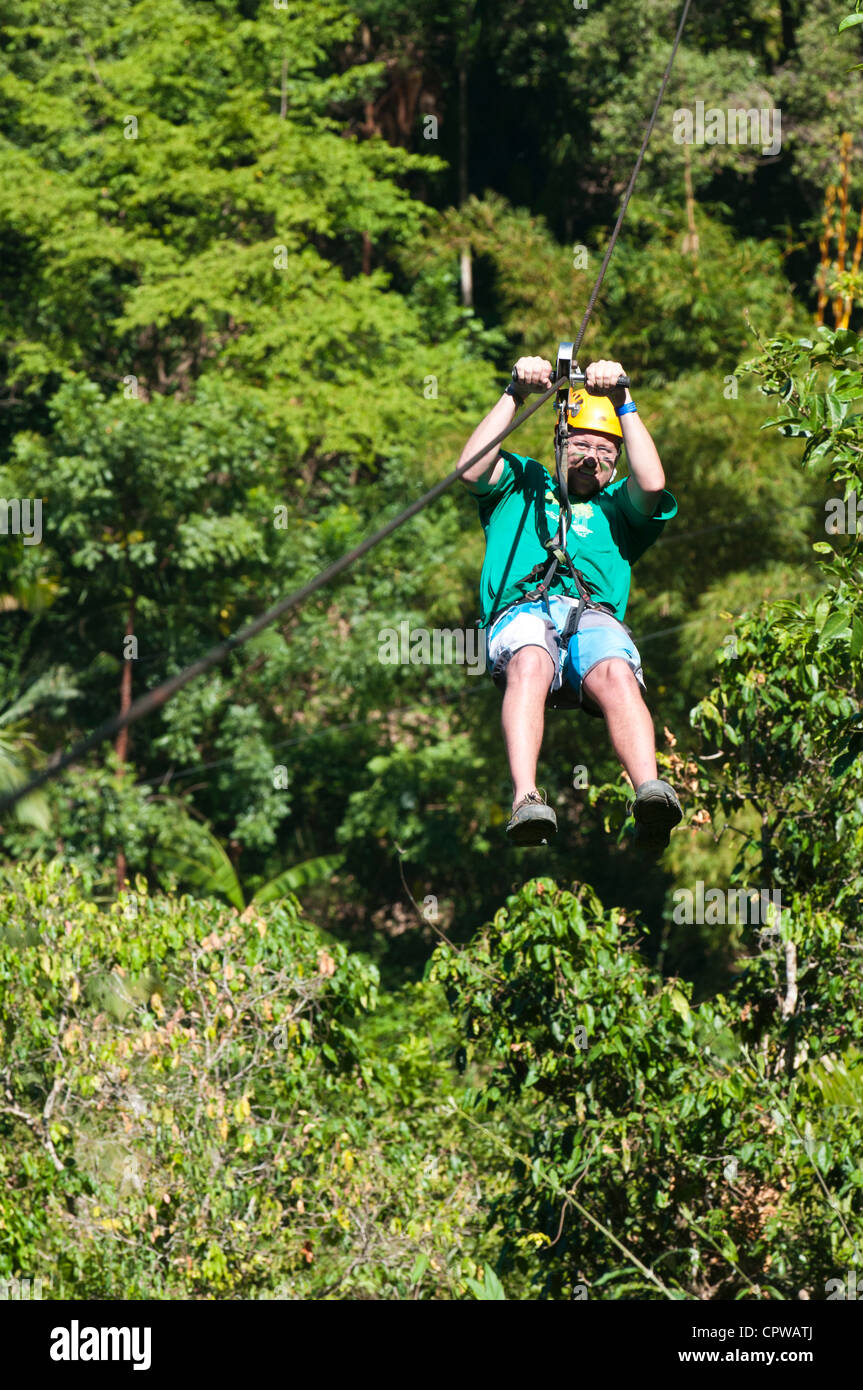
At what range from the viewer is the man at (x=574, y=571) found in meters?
4.73

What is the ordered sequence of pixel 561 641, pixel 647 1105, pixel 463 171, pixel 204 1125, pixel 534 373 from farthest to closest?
pixel 463 171, pixel 204 1125, pixel 647 1105, pixel 561 641, pixel 534 373

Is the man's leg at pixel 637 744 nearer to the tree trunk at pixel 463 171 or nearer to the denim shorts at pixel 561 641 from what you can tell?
the denim shorts at pixel 561 641

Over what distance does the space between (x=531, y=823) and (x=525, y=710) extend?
0.39m

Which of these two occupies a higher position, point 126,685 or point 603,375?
point 126,685

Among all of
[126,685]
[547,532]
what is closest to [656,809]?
[547,532]

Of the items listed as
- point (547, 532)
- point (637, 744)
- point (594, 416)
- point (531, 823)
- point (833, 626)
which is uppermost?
point (594, 416)

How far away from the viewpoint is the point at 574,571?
4.99m

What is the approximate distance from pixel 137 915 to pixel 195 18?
46.9 feet

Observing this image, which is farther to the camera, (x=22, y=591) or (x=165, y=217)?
(x=165, y=217)

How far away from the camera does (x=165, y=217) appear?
20453mm

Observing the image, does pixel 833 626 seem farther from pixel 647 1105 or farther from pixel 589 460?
pixel 647 1105

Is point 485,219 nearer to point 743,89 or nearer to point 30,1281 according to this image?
point 743,89

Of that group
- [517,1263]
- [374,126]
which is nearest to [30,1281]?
[517,1263]
